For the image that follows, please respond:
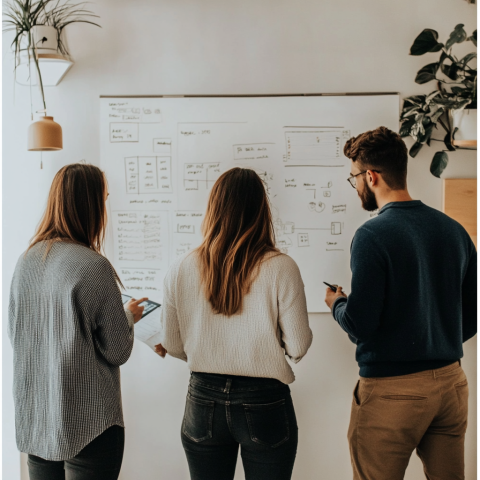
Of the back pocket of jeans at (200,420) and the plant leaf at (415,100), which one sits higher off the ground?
the plant leaf at (415,100)

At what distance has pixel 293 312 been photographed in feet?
4.83

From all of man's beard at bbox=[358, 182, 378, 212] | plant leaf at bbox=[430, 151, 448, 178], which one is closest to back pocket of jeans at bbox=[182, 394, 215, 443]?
man's beard at bbox=[358, 182, 378, 212]

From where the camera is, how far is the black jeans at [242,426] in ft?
4.81

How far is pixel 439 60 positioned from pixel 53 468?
2.26 meters

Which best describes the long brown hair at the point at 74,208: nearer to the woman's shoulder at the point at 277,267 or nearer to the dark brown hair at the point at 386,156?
the woman's shoulder at the point at 277,267

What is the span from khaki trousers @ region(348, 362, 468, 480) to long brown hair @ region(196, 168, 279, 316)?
0.55m

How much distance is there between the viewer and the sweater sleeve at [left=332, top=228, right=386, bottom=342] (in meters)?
1.46

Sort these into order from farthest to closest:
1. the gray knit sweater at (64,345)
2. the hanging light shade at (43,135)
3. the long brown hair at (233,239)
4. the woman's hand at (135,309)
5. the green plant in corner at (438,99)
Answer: the green plant in corner at (438,99)
the hanging light shade at (43,135)
the woman's hand at (135,309)
the long brown hair at (233,239)
the gray knit sweater at (64,345)

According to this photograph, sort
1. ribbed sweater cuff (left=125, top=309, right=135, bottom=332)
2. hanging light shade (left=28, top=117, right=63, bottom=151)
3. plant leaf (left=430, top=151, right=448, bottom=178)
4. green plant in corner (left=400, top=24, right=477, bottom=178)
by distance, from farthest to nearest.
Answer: plant leaf (left=430, top=151, right=448, bottom=178) < green plant in corner (left=400, top=24, right=477, bottom=178) < hanging light shade (left=28, top=117, right=63, bottom=151) < ribbed sweater cuff (left=125, top=309, right=135, bottom=332)

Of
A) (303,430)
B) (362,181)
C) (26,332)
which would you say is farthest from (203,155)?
(303,430)

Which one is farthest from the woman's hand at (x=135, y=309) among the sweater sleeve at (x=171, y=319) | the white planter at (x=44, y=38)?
the white planter at (x=44, y=38)

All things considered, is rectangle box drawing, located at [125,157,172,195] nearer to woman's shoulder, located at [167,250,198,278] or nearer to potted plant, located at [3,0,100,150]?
potted plant, located at [3,0,100,150]

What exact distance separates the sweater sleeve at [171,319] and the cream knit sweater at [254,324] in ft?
0.03

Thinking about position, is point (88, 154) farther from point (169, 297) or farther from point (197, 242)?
point (169, 297)
